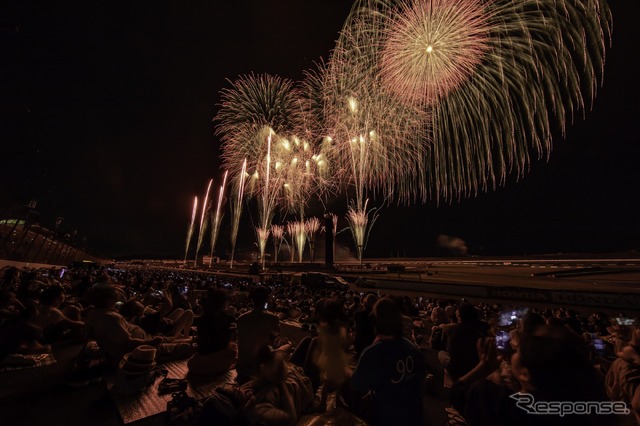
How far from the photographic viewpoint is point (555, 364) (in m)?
2.13

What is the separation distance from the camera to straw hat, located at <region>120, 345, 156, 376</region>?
4.79m

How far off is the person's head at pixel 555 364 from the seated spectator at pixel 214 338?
4.16 m

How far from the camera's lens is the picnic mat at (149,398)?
4180mm

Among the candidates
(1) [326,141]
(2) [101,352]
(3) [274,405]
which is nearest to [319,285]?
(1) [326,141]

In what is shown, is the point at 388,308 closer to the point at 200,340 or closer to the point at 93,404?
the point at 200,340

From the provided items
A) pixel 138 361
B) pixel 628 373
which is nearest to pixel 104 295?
pixel 138 361

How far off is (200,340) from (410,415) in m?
3.65

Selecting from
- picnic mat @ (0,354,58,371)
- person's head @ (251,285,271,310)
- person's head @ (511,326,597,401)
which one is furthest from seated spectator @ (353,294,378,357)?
picnic mat @ (0,354,58,371)

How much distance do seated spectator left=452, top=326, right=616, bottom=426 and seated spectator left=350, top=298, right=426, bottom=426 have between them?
0.63 m

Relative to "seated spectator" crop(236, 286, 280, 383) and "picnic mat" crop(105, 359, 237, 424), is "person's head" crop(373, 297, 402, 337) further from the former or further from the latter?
A: "picnic mat" crop(105, 359, 237, 424)

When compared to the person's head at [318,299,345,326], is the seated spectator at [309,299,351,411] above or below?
below

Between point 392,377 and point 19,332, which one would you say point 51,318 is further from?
point 392,377

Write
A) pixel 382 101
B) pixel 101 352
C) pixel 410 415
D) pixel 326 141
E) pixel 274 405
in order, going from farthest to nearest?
1. pixel 326 141
2. pixel 382 101
3. pixel 101 352
4. pixel 274 405
5. pixel 410 415

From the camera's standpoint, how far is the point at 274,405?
3119 millimetres
